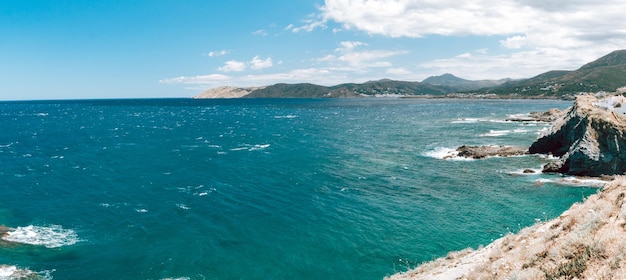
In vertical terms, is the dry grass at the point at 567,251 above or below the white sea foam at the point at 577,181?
above

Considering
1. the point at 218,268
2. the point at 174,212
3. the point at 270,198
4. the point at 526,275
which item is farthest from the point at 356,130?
the point at 526,275

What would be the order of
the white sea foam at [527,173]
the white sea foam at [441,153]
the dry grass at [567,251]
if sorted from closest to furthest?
the dry grass at [567,251], the white sea foam at [527,173], the white sea foam at [441,153]

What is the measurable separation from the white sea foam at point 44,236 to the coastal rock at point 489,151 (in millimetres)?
64532

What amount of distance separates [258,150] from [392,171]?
1300 inches

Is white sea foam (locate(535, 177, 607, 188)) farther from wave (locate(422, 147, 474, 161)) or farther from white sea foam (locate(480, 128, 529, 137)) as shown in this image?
white sea foam (locate(480, 128, 529, 137))

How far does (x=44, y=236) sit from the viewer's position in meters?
37.4

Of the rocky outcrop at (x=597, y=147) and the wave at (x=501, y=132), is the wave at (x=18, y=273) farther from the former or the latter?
the wave at (x=501, y=132)

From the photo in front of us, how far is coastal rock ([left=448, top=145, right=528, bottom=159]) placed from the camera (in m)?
72.1

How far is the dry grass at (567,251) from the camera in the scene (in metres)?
11.4

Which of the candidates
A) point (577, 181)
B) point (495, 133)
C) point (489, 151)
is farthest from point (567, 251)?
point (495, 133)

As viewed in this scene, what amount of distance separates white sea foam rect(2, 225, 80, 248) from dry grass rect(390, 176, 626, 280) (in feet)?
113

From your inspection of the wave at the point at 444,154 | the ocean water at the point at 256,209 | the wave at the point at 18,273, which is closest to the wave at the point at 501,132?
the wave at the point at 444,154

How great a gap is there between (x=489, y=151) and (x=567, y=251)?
220 ft

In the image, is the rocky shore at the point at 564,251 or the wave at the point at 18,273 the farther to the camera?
the wave at the point at 18,273
